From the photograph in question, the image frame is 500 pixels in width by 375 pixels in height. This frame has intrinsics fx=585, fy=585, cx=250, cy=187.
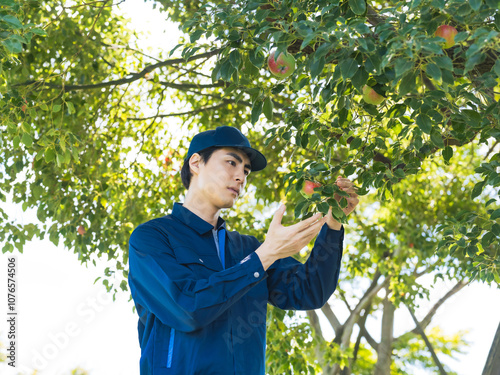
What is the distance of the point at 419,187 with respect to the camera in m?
8.04

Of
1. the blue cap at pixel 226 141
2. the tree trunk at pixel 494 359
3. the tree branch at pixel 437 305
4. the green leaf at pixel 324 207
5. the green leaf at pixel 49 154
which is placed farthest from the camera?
the tree branch at pixel 437 305

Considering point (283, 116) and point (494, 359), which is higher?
point (283, 116)

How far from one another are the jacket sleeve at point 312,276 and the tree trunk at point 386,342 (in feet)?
30.3

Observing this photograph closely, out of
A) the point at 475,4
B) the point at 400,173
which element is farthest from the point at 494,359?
the point at 475,4

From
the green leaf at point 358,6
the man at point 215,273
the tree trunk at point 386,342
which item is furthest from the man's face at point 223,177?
the tree trunk at point 386,342

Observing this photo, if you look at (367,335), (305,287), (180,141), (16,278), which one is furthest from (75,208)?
(367,335)

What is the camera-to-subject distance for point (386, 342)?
448 inches

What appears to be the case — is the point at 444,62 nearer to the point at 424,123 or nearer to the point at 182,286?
the point at 424,123

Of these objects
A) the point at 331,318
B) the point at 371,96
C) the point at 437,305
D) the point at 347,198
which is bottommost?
the point at 347,198

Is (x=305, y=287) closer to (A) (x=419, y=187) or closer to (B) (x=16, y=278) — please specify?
(B) (x=16, y=278)

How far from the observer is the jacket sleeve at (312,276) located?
7.84 ft

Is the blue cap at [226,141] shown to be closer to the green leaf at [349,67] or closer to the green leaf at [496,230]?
the green leaf at [349,67]

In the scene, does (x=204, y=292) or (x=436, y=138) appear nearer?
(x=204, y=292)

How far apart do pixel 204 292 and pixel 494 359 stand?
480 cm
